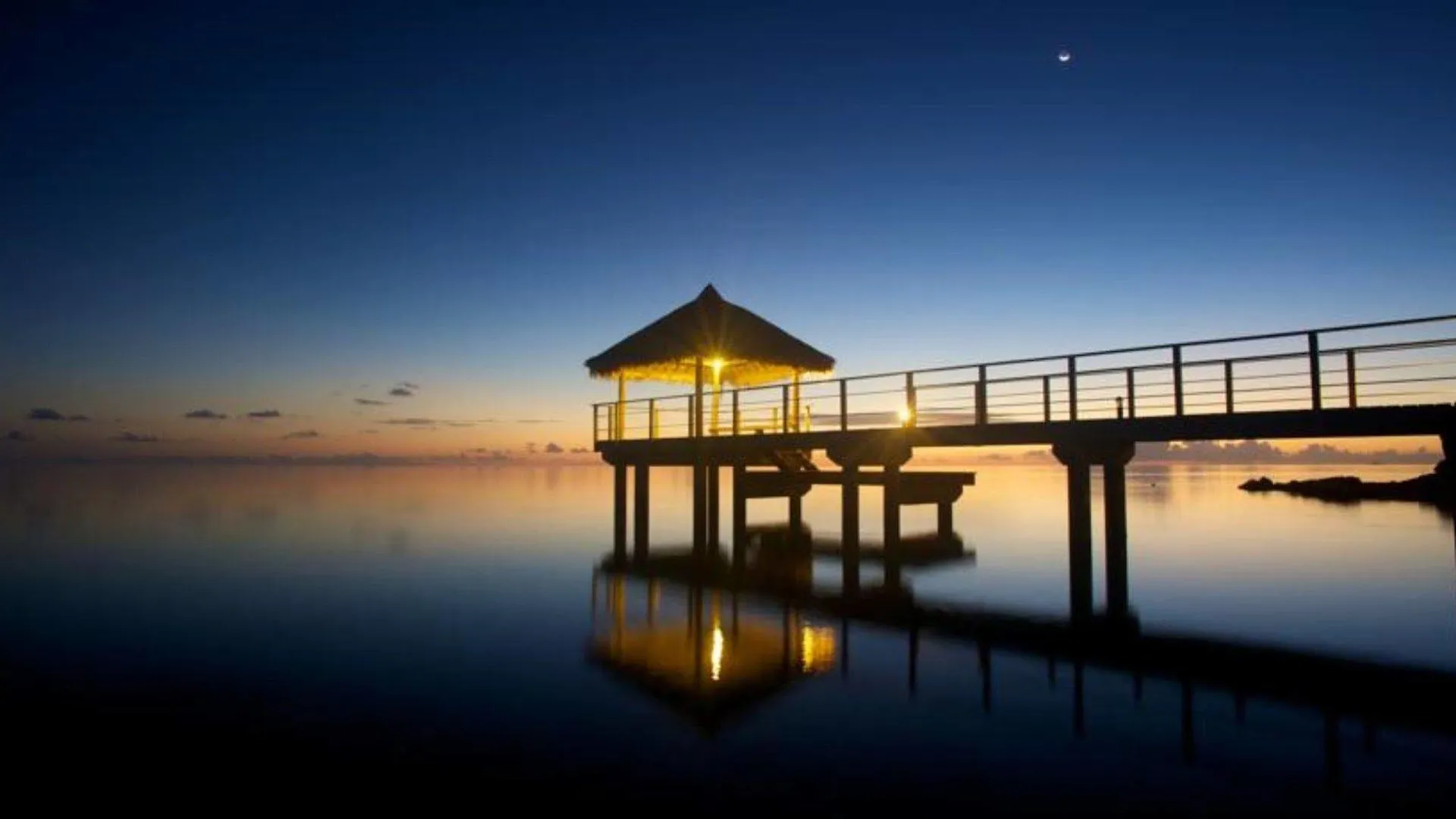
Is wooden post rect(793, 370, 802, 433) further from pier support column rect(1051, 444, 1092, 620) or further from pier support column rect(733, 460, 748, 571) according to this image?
pier support column rect(1051, 444, 1092, 620)

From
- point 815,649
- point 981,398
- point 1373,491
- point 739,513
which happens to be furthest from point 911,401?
point 1373,491

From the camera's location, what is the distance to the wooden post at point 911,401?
1488 cm

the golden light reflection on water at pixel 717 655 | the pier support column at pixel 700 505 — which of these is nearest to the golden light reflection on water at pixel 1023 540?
the golden light reflection on water at pixel 717 655

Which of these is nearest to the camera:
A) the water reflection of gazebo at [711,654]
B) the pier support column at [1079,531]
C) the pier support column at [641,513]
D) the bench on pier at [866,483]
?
the water reflection of gazebo at [711,654]

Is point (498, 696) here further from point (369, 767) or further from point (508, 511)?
point (508, 511)

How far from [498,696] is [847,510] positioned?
8.56 meters

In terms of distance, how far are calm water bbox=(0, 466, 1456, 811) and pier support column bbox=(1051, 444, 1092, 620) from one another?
155cm

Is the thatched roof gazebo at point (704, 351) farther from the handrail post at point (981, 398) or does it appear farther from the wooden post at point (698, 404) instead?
the handrail post at point (981, 398)

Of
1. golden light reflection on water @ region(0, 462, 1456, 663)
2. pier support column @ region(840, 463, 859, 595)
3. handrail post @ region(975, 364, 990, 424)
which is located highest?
handrail post @ region(975, 364, 990, 424)

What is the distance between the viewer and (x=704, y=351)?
1919 centimetres

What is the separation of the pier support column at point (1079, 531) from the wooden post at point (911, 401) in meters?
2.48

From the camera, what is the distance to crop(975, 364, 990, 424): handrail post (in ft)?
45.2

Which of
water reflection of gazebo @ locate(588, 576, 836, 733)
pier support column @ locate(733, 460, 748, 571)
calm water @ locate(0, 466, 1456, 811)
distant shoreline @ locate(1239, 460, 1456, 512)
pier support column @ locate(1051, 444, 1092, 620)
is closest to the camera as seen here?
Result: calm water @ locate(0, 466, 1456, 811)

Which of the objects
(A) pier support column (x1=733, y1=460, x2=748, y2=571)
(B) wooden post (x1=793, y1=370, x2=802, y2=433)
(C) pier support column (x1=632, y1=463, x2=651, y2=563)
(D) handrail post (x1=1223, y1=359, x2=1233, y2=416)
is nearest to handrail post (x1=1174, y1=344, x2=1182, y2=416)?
(D) handrail post (x1=1223, y1=359, x2=1233, y2=416)
